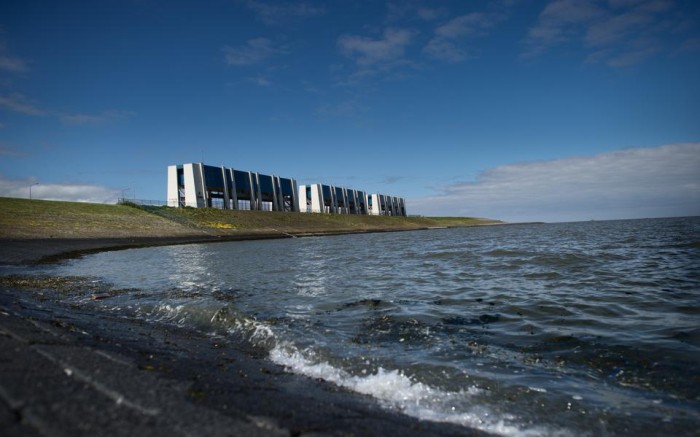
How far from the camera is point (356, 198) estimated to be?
127 metres

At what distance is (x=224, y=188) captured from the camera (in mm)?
77250

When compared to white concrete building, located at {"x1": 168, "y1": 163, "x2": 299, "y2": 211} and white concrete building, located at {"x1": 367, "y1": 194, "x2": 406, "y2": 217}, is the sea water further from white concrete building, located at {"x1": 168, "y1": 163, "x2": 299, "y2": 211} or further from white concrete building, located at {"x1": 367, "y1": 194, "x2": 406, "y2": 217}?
white concrete building, located at {"x1": 367, "y1": 194, "x2": 406, "y2": 217}

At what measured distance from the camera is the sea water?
4.41 metres

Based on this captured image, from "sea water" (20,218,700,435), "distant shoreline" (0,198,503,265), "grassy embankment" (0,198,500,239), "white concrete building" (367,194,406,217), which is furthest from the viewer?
"white concrete building" (367,194,406,217)

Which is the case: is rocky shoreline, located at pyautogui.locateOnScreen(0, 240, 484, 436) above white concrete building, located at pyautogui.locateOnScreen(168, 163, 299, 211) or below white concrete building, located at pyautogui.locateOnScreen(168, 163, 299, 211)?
below

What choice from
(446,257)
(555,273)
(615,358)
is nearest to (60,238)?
(446,257)

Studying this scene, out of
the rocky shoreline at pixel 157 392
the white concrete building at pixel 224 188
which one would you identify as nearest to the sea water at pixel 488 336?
the rocky shoreline at pixel 157 392

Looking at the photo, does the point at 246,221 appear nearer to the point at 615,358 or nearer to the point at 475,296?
the point at 475,296

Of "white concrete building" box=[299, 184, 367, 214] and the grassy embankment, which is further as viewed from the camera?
"white concrete building" box=[299, 184, 367, 214]

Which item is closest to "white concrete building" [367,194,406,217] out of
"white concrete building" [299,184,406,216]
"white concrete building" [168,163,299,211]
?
"white concrete building" [299,184,406,216]

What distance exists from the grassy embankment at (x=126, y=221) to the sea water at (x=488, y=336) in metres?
28.7

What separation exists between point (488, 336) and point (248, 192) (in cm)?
8152

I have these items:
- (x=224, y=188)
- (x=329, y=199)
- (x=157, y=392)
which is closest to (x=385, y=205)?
(x=329, y=199)

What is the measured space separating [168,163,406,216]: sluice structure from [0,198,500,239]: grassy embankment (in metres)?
7.02
